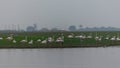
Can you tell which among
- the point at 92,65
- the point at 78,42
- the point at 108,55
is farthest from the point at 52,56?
the point at 78,42

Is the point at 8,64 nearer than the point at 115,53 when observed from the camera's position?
Yes

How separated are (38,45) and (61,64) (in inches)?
A: 722

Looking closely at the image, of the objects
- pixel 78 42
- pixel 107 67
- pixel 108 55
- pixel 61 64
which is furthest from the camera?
pixel 78 42

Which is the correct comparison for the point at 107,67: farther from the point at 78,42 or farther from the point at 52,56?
the point at 78,42

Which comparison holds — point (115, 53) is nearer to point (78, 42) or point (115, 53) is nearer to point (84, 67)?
point (84, 67)

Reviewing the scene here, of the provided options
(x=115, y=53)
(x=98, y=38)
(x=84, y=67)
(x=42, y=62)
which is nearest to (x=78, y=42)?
(x=98, y=38)

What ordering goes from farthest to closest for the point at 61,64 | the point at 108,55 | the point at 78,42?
the point at 78,42 < the point at 108,55 < the point at 61,64

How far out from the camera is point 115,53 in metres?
35.0

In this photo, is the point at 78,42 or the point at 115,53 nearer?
the point at 115,53

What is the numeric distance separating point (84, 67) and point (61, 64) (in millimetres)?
2329

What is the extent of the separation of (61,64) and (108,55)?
6.05 meters

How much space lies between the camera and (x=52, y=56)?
34.1 meters

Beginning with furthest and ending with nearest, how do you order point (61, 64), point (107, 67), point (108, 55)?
point (108, 55), point (61, 64), point (107, 67)

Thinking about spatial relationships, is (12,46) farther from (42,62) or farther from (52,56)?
(42,62)
